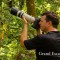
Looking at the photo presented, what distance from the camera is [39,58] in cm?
345

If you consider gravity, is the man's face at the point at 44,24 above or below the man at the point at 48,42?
above

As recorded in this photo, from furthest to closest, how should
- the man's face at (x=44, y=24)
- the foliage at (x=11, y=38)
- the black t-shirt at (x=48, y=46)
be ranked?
the foliage at (x=11, y=38) < the man's face at (x=44, y=24) < the black t-shirt at (x=48, y=46)

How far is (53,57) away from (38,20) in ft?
2.42

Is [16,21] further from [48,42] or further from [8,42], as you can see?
[48,42]

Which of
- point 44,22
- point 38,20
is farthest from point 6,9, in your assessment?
point 44,22

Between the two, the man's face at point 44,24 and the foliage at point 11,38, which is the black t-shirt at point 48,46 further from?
the foliage at point 11,38

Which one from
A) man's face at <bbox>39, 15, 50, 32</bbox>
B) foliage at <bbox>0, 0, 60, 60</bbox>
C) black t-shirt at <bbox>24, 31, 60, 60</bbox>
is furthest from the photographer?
foliage at <bbox>0, 0, 60, 60</bbox>

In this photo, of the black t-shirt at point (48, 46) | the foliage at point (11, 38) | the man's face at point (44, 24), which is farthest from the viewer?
the foliage at point (11, 38)

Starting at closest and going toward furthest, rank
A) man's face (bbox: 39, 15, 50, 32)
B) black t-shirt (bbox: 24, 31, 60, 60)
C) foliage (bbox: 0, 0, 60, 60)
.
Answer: black t-shirt (bbox: 24, 31, 60, 60)
man's face (bbox: 39, 15, 50, 32)
foliage (bbox: 0, 0, 60, 60)

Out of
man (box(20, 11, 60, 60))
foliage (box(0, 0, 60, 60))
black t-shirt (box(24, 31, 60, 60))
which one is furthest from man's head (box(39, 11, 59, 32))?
foliage (box(0, 0, 60, 60))

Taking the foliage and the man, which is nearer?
the man

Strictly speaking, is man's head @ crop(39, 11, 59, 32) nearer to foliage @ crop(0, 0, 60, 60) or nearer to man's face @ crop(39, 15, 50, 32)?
man's face @ crop(39, 15, 50, 32)

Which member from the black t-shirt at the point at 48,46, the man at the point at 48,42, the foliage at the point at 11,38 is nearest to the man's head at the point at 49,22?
the man at the point at 48,42

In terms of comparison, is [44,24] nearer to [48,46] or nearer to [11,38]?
[48,46]
